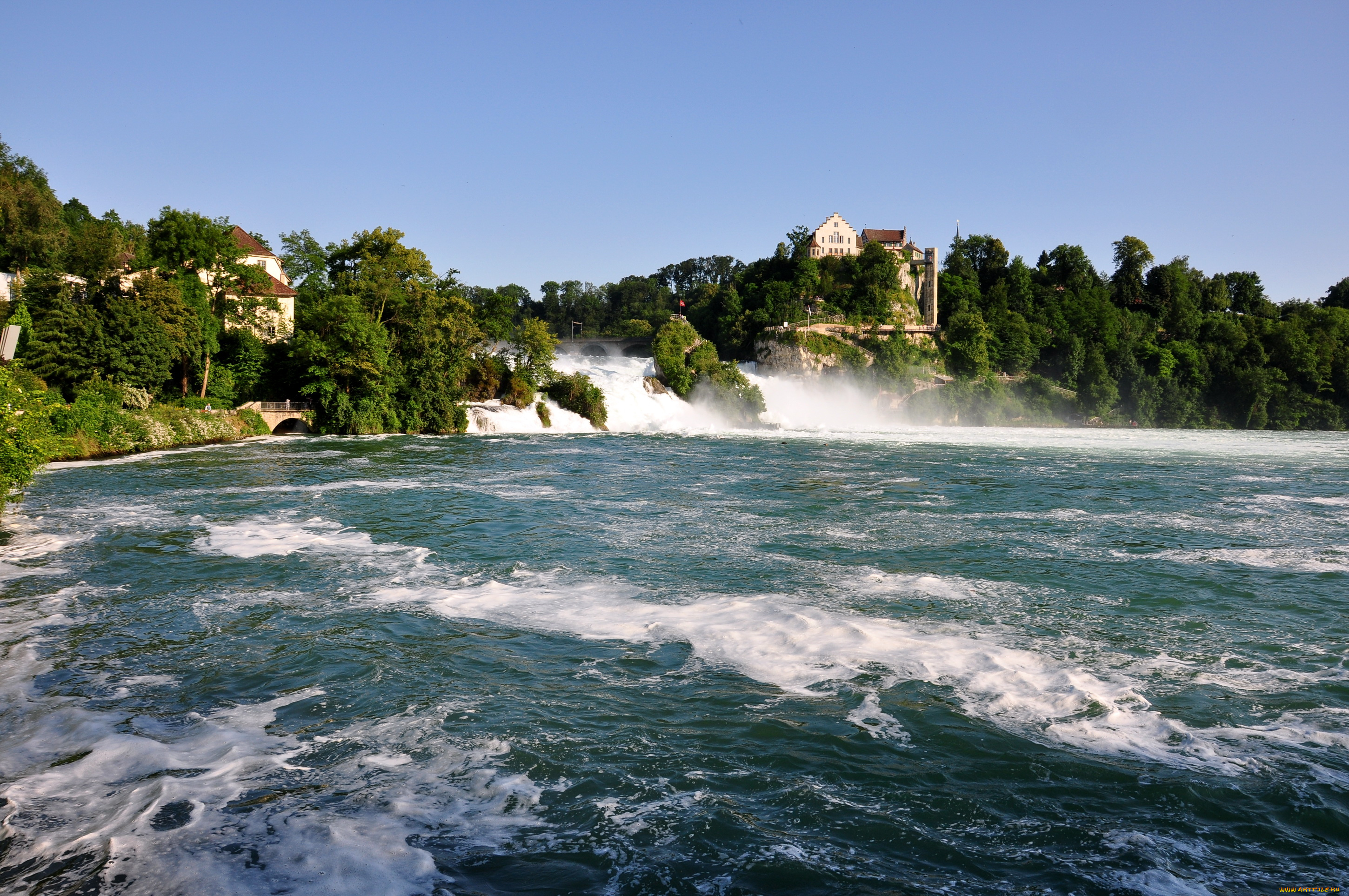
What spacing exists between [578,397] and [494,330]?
7.83 m

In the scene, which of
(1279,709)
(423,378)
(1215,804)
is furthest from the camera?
(423,378)

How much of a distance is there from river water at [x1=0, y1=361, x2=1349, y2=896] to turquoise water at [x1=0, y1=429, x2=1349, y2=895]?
41 millimetres

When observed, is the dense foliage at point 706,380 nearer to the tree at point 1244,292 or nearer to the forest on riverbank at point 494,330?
the forest on riverbank at point 494,330

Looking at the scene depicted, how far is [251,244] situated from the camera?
5616 centimetres

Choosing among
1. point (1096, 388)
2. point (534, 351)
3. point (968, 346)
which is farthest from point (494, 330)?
point (1096, 388)

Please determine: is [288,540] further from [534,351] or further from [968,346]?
[968,346]

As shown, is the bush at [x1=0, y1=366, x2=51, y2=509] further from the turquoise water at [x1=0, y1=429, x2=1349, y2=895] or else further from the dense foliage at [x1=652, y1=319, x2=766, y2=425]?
the dense foliage at [x1=652, y1=319, x2=766, y2=425]

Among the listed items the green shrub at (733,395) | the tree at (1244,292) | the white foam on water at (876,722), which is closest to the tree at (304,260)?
the green shrub at (733,395)

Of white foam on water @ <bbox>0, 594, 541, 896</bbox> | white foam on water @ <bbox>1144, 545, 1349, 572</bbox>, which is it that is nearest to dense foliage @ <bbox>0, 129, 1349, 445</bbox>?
white foam on water @ <bbox>0, 594, 541, 896</bbox>

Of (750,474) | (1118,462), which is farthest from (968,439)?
(750,474)

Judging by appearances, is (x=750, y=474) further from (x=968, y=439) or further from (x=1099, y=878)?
(x=968, y=439)

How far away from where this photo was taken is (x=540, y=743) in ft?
22.0

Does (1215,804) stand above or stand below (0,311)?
below

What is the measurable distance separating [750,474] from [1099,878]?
23011 millimetres
